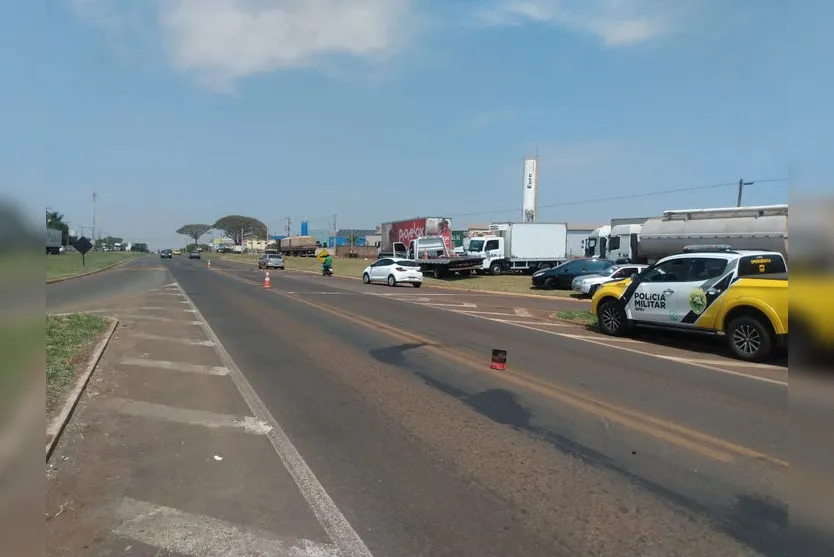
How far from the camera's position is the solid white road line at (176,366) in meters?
8.96

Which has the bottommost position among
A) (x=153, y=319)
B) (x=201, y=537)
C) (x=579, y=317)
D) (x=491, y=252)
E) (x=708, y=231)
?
(x=153, y=319)

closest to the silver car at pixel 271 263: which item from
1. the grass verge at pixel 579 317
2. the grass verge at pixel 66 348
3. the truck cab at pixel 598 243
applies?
the truck cab at pixel 598 243

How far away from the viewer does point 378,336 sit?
12.6 meters

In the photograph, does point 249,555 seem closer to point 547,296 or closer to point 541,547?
point 541,547

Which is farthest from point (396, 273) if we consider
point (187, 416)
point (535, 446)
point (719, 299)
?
point (535, 446)

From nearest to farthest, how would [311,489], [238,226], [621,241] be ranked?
[311,489] → [621,241] → [238,226]

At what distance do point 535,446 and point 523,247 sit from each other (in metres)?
36.0

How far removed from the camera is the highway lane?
12.7ft

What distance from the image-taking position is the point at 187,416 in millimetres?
6562

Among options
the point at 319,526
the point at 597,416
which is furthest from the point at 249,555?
the point at 597,416

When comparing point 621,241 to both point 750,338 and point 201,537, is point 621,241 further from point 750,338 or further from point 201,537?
point 201,537

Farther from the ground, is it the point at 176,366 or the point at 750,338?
the point at 750,338

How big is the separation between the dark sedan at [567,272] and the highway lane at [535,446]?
17.7m

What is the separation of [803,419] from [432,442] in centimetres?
380
